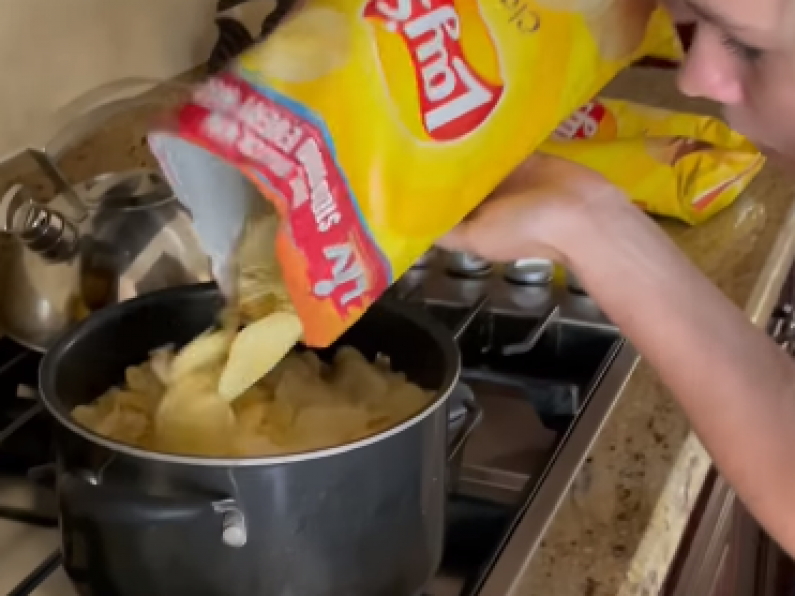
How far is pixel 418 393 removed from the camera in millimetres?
689

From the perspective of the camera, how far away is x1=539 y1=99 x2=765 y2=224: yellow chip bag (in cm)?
109

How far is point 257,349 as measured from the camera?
650 mm

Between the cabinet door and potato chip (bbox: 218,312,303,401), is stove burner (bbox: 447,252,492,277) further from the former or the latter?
potato chip (bbox: 218,312,303,401)

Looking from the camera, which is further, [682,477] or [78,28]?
[78,28]

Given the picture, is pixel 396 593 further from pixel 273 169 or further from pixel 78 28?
pixel 78 28

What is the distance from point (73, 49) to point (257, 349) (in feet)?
1.42

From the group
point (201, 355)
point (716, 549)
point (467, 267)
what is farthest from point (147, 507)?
point (716, 549)

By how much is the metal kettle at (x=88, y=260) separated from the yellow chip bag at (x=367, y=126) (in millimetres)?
164

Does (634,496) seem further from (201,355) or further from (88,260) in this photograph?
(88,260)

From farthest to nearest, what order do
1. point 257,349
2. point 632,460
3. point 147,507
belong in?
point 632,460
point 257,349
point 147,507

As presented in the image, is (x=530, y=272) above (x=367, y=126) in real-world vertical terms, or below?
below

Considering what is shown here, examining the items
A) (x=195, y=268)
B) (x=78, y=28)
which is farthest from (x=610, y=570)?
(x=78, y=28)

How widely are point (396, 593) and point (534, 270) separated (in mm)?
422

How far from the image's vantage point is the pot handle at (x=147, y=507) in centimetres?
54
